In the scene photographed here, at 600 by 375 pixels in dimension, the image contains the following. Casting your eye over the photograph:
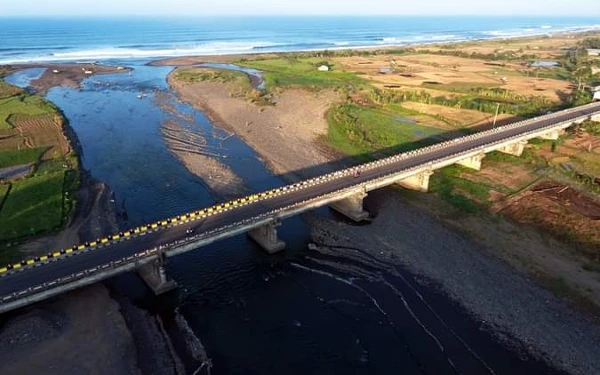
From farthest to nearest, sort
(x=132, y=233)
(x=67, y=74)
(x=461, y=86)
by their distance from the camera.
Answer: (x=67, y=74)
(x=461, y=86)
(x=132, y=233)

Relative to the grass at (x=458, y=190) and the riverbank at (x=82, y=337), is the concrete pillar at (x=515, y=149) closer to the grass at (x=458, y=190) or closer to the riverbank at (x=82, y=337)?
the grass at (x=458, y=190)

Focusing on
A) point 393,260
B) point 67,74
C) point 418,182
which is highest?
point 67,74

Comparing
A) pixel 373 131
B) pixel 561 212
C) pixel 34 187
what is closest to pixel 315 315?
pixel 561 212

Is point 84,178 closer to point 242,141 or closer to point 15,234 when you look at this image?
point 15,234

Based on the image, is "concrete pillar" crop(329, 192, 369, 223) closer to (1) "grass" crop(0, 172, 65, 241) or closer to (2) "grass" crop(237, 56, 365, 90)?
(1) "grass" crop(0, 172, 65, 241)

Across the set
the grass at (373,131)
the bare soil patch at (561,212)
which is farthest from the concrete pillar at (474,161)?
the grass at (373,131)

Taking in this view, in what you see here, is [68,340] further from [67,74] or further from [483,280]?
[67,74]

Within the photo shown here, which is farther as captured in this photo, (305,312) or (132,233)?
(132,233)
